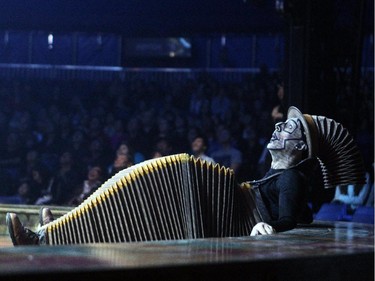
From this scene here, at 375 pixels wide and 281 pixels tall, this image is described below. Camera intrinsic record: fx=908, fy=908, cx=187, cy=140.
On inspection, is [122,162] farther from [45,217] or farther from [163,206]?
[163,206]

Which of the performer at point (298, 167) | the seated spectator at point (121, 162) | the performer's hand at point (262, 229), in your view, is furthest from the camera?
the seated spectator at point (121, 162)

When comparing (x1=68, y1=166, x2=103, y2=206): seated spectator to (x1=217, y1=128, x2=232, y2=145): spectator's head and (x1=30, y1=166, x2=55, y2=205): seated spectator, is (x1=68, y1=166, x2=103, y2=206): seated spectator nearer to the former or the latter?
(x1=30, y1=166, x2=55, y2=205): seated spectator

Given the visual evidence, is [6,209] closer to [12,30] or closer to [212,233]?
[212,233]

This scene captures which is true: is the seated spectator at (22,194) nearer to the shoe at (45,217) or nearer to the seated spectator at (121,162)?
the seated spectator at (121,162)

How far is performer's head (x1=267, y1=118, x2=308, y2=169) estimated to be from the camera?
5.01 m

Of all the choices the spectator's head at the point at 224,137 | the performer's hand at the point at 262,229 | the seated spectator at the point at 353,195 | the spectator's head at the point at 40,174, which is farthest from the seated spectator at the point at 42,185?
the performer's hand at the point at 262,229

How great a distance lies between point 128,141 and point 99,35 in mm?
4537

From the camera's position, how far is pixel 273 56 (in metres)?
14.8

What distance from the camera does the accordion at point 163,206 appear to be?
15.2ft

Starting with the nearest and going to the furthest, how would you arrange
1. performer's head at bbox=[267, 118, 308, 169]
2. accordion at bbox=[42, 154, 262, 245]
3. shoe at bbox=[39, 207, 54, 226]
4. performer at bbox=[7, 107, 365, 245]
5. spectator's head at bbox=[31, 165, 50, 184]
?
accordion at bbox=[42, 154, 262, 245] < performer at bbox=[7, 107, 365, 245] < performer's head at bbox=[267, 118, 308, 169] < shoe at bbox=[39, 207, 54, 226] < spectator's head at bbox=[31, 165, 50, 184]

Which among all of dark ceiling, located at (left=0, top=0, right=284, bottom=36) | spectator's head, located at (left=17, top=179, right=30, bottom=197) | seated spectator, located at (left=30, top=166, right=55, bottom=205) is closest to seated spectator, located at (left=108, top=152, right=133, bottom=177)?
seated spectator, located at (left=30, top=166, right=55, bottom=205)

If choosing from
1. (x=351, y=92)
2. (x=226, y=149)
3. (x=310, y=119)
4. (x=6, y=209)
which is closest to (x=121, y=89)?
(x=226, y=149)

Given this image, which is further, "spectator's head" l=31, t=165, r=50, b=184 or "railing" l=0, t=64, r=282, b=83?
"railing" l=0, t=64, r=282, b=83

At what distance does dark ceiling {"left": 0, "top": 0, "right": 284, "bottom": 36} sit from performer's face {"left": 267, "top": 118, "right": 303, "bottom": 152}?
9.63m
